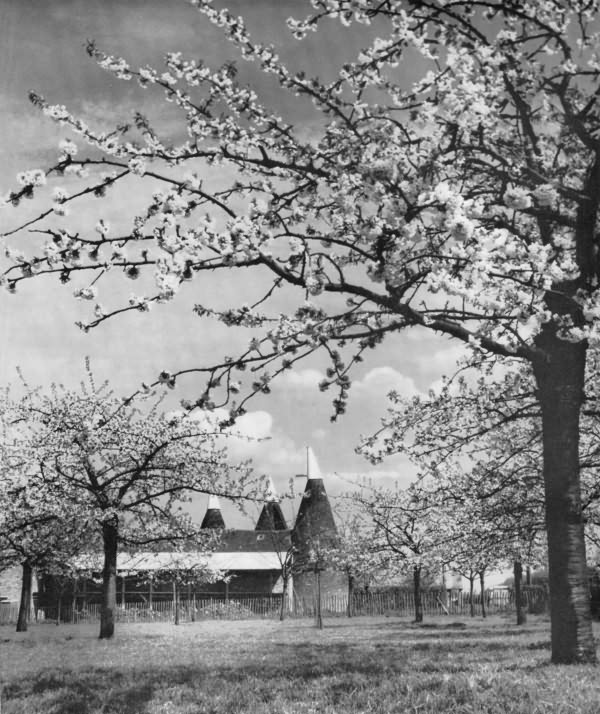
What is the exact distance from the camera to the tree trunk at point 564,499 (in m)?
9.05

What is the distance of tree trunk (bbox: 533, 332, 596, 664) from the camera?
9.05 meters

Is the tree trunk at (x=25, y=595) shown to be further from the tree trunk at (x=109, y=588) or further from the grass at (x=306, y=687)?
the grass at (x=306, y=687)

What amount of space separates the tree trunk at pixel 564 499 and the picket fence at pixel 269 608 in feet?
108

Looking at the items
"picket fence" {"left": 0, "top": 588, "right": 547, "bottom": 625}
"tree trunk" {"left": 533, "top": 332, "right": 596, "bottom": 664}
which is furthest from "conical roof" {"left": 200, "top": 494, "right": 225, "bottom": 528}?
"tree trunk" {"left": 533, "top": 332, "right": 596, "bottom": 664}

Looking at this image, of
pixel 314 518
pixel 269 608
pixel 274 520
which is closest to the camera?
pixel 269 608

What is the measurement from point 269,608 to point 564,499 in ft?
122

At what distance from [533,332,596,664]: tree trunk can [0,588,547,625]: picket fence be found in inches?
1296

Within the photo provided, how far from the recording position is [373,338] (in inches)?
389

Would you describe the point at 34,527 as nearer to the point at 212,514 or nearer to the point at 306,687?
the point at 306,687

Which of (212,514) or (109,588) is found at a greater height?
(212,514)

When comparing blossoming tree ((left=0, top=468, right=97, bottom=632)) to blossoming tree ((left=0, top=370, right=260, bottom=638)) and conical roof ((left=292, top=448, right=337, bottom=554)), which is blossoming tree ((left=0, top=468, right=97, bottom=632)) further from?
conical roof ((left=292, top=448, right=337, bottom=554))

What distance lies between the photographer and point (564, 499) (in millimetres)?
9273

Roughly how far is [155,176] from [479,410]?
6314mm

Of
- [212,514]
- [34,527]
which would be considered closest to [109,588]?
[34,527]
